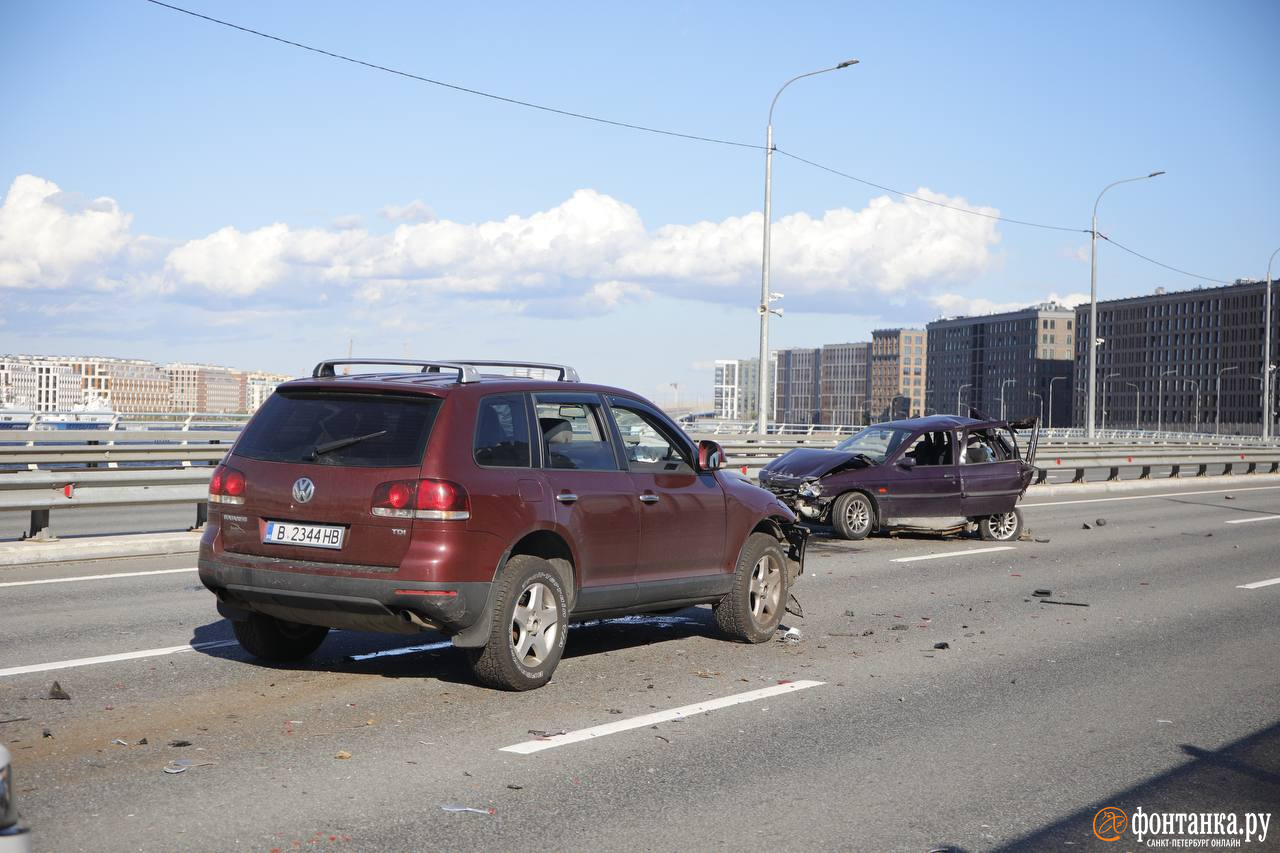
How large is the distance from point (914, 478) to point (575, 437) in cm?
1000

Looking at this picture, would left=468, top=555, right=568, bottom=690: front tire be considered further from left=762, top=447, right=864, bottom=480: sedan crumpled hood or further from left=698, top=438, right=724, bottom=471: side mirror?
left=762, top=447, right=864, bottom=480: sedan crumpled hood

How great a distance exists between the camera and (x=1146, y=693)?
7.84 m

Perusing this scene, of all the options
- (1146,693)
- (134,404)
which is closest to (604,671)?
(1146,693)

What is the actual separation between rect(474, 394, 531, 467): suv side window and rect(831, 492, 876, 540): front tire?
9.78 metres

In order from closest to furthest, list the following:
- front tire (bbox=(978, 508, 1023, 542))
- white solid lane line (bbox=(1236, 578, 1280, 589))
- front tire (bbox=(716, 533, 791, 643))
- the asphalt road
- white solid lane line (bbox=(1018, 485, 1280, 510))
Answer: the asphalt road
front tire (bbox=(716, 533, 791, 643))
white solid lane line (bbox=(1236, 578, 1280, 589))
front tire (bbox=(978, 508, 1023, 542))
white solid lane line (bbox=(1018, 485, 1280, 510))

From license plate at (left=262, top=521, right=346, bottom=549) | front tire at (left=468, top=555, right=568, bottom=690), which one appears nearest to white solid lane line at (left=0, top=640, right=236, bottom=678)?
license plate at (left=262, top=521, right=346, bottom=549)

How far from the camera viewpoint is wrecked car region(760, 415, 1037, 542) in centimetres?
1667

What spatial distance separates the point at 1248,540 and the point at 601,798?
54.2ft

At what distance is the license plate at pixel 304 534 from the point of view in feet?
22.6

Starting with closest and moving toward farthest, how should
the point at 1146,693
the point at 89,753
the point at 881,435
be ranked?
the point at 89,753
the point at 1146,693
the point at 881,435

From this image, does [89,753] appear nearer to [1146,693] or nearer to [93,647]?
[93,647]

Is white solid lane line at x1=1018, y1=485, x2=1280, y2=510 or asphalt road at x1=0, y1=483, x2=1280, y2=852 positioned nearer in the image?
asphalt road at x1=0, y1=483, x2=1280, y2=852

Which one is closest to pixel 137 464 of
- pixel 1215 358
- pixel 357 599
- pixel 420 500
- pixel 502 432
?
pixel 502 432

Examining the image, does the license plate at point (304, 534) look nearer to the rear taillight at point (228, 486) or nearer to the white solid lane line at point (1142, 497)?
the rear taillight at point (228, 486)
